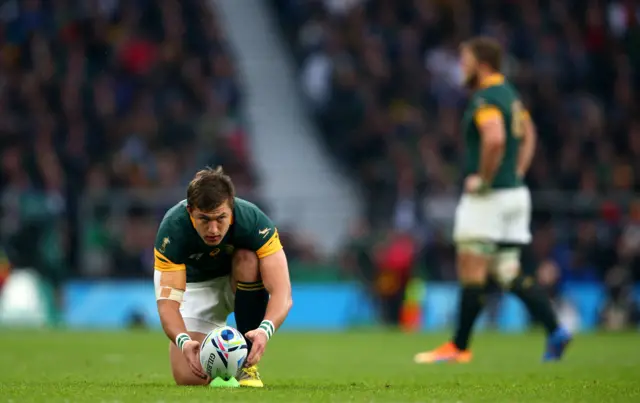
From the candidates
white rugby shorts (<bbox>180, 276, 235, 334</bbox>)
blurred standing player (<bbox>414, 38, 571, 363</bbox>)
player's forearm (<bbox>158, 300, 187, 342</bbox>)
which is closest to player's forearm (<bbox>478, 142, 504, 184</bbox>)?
blurred standing player (<bbox>414, 38, 571, 363</bbox>)

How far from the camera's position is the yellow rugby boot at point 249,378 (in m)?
7.23

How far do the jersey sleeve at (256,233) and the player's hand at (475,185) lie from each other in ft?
10.4

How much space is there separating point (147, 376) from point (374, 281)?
10.7m

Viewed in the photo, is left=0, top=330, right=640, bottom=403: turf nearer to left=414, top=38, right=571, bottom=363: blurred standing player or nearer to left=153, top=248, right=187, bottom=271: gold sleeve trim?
left=414, top=38, right=571, bottom=363: blurred standing player

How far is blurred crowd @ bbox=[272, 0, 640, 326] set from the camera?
1900cm

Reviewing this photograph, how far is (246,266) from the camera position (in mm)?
7371

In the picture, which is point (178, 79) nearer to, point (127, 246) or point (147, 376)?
point (127, 246)

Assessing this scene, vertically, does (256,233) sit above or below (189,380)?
above

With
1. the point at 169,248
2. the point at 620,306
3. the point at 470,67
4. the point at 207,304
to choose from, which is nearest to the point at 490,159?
the point at 470,67

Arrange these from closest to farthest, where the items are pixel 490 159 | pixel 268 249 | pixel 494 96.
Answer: pixel 268 249 → pixel 490 159 → pixel 494 96

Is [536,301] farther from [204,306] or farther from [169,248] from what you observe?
[169,248]

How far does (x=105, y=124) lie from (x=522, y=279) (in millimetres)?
12730

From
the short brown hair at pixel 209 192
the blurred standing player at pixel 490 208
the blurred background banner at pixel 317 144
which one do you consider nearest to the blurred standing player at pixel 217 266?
the short brown hair at pixel 209 192

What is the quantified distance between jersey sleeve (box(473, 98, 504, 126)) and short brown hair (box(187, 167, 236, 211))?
12.2 ft
